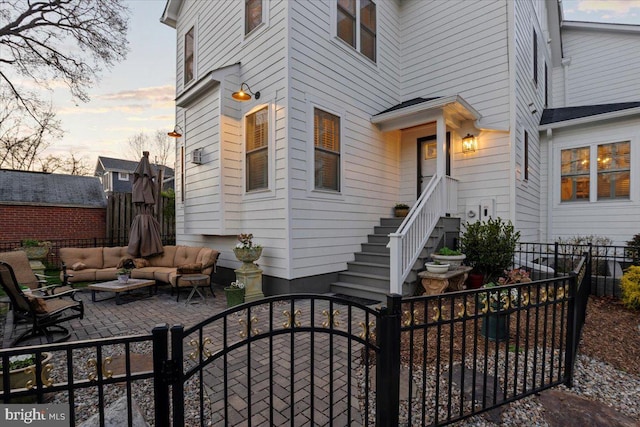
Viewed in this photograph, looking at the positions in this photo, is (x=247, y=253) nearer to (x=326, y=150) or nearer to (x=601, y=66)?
(x=326, y=150)

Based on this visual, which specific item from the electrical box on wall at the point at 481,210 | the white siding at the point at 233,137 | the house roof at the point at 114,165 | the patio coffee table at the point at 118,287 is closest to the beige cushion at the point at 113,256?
the white siding at the point at 233,137

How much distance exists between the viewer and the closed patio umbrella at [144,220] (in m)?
7.31

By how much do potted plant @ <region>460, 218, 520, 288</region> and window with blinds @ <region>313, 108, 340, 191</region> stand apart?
10.3 ft

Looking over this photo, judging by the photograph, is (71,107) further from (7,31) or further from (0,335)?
(0,335)

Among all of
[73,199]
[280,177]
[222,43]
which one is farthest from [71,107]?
[280,177]

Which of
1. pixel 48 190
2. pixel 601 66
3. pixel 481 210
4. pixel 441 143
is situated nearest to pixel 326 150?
pixel 441 143

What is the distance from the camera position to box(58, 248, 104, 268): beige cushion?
7172 mm

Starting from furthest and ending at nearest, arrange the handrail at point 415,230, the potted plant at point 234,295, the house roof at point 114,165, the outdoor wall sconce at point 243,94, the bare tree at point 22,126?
the house roof at point 114,165
the bare tree at point 22,126
the outdoor wall sconce at point 243,94
the potted plant at point 234,295
the handrail at point 415,230

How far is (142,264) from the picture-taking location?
7227 millimetres

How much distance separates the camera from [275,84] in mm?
6199

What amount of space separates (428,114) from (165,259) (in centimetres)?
742

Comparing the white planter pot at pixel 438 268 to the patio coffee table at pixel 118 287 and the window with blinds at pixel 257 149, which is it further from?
the patio coffee table at pixel 118 287

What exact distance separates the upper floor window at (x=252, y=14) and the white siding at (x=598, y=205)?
9179 millimetres

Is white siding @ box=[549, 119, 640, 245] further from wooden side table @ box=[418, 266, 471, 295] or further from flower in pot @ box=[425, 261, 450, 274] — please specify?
flower in pot @ box=[425, 261, 450, 274]
